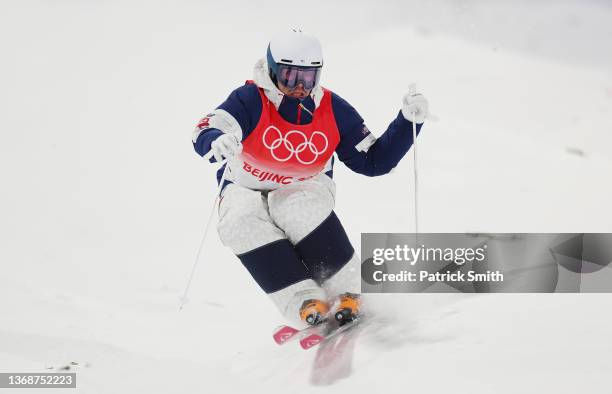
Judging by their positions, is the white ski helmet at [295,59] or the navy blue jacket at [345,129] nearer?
the white ski helmet at [295,59]

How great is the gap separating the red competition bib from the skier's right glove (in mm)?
253

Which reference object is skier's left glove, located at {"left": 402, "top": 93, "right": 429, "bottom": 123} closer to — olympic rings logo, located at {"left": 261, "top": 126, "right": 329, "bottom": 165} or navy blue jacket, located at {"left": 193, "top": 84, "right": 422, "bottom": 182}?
navy blue jacket, located at {"left": 193, "top": 84, "right": 422, "bottom": 182}

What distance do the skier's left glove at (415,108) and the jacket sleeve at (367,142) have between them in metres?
0.04

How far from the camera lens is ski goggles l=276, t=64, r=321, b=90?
341cm

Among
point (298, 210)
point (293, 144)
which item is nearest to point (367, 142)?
point (293, 144)

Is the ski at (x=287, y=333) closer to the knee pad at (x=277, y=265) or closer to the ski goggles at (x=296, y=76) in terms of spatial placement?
the knee pad at (x=277, y=265)

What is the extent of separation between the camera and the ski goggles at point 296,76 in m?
3.41

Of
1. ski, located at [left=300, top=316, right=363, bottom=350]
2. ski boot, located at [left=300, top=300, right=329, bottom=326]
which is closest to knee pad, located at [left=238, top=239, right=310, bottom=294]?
ski boot, located at [left=300, top=300, right=329, bottom=326]

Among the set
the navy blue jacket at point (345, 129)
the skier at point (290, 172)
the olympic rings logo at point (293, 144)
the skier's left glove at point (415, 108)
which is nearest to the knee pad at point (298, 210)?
the skier at point (290, 172)

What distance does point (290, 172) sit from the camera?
3.61 metres

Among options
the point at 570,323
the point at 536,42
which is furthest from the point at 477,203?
the point at 536,42

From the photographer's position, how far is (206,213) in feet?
18.9

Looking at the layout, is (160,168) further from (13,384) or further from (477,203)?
(13,384)

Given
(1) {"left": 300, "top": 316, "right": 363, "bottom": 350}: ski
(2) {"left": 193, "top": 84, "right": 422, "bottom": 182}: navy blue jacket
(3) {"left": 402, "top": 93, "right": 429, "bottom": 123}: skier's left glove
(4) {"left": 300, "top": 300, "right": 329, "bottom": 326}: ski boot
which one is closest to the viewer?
(1) {"left": 300, "top": 316, "right": 363, "bottom": 350}: ski
